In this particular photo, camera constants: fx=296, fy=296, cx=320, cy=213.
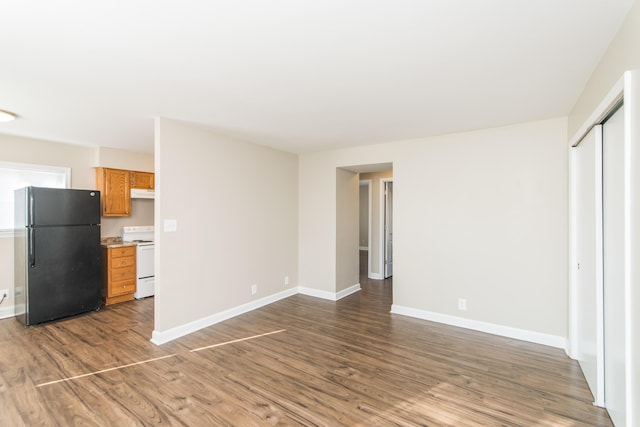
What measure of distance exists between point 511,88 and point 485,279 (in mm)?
2180

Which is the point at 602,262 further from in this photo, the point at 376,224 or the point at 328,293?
the point at 376,224

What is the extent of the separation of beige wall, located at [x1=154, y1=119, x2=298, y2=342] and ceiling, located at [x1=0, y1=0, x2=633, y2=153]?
0.58 metres

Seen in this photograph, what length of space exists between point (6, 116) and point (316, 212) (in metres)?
3.84

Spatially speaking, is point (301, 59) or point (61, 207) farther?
point (61, 207)

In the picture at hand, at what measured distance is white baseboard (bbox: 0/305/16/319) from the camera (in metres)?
3.89

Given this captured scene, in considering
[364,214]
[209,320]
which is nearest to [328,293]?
[209,320]

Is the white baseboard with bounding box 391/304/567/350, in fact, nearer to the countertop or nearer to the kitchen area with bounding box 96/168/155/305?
the kitchen area with bounding box 96/168/155/305

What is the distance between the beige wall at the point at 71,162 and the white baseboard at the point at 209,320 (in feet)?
8.26

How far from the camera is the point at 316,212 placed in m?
5.01

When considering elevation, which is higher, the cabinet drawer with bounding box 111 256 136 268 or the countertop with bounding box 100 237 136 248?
the countertop with bounding box 100 237 136 248

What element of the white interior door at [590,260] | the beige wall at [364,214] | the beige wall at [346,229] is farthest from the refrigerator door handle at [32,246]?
the beige wall at [364,214]

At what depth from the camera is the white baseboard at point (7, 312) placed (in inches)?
153

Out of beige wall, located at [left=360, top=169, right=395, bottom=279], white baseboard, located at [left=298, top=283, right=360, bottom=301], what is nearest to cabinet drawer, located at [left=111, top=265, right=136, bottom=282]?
white baseboard, located at [left=298, top=283, right=360, bottom=301]

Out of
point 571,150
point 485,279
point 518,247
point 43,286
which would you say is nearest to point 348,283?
point 485,279
